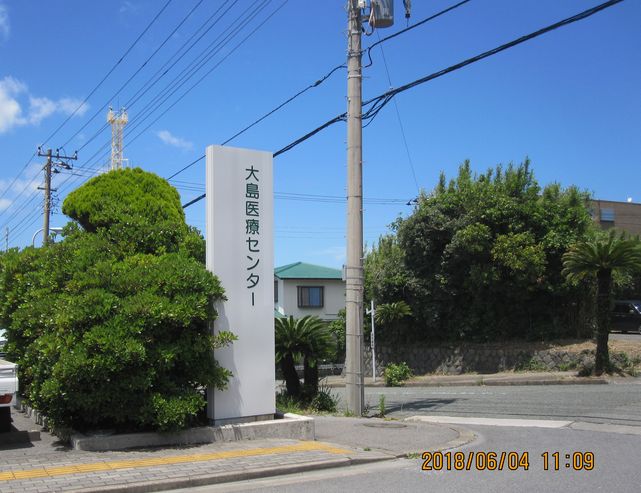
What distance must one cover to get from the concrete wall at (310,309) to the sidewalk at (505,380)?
654 inches

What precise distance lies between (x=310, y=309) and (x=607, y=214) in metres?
27.3

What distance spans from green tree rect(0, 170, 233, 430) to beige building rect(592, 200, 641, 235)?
50.4 metres

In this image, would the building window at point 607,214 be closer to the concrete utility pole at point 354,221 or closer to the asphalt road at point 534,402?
the asphalt road at point 534,402

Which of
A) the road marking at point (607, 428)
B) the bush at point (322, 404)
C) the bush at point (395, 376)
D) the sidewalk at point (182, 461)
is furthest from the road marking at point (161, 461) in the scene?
the bush at point (395, 376)

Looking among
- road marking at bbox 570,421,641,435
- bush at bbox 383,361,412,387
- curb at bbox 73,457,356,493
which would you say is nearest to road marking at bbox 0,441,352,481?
curb at bbox 73,457,356,493

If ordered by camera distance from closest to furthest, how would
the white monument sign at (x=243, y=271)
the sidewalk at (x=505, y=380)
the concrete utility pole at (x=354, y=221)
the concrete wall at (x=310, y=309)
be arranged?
the white monument sign at (x=243, y=271) → the concrete utility pole at (x=354, y=221) → the sidewalk at (x=505, y=380) → the concrete wall at (x=310, y=309)

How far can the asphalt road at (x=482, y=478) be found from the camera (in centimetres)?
700

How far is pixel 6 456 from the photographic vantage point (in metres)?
8.18

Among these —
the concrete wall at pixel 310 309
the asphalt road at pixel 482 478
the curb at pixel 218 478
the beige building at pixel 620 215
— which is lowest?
the asphalt road at pixel 482 478

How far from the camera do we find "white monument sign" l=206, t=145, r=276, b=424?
977cm

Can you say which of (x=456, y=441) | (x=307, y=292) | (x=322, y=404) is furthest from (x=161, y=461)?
(x=307, y=292)

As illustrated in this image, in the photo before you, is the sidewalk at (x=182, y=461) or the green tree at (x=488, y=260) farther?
the green tree at (x=488, y=260)

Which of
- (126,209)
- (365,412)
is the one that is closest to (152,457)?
(126,209)

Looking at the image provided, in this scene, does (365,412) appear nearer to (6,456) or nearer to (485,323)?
(6,456)
